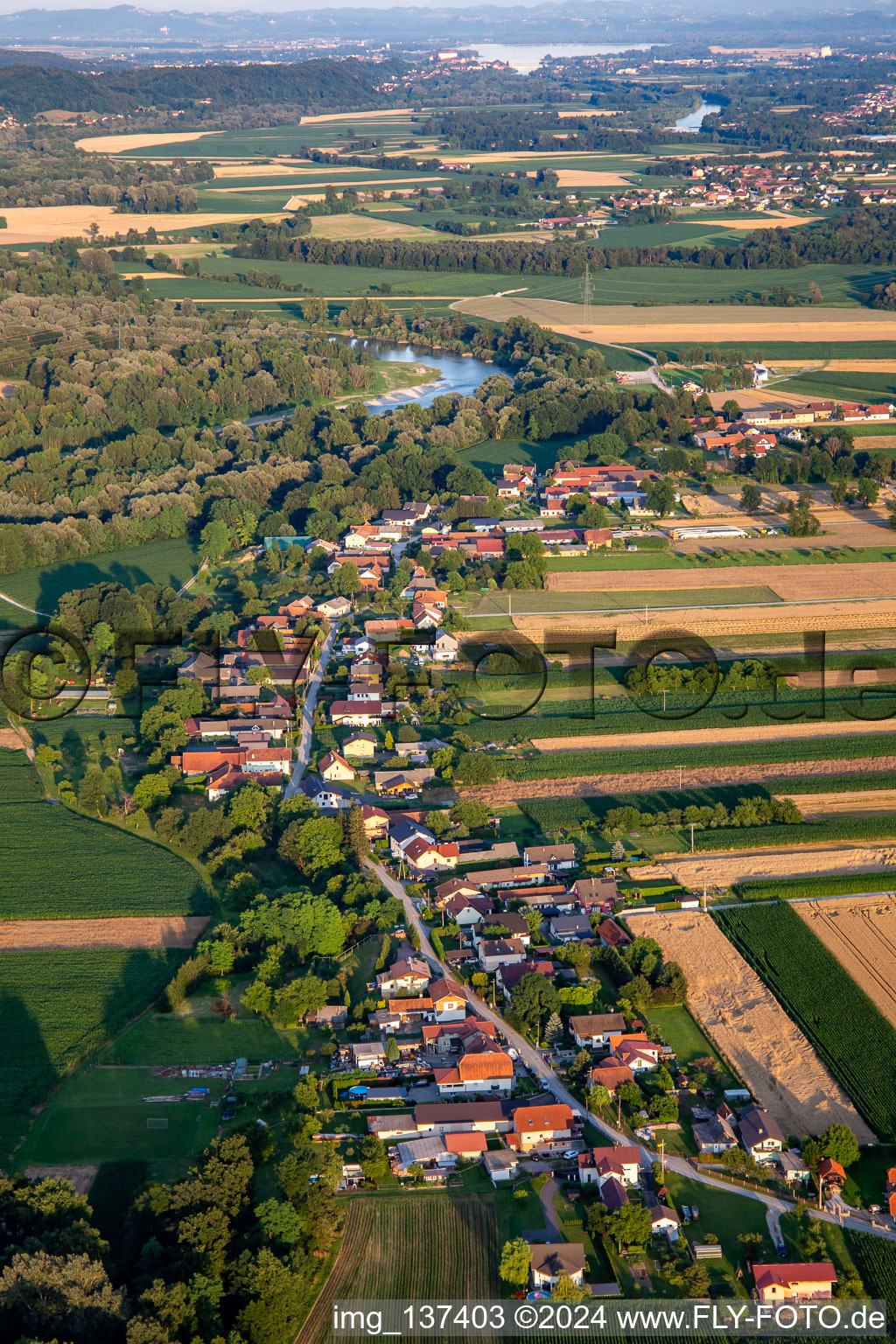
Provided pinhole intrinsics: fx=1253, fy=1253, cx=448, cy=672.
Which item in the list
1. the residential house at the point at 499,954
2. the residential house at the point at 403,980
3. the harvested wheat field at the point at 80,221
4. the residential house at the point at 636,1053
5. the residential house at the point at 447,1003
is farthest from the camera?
the harvested wheat field at the point at 80,221

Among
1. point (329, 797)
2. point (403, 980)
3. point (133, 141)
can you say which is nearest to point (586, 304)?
point (329, 797)

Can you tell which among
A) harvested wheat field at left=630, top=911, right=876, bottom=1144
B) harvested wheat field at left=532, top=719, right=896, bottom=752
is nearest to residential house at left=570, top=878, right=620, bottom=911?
harvested wheat field at left=630, top=911, right=876, bottom=1144

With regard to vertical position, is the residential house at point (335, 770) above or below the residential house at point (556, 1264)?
above

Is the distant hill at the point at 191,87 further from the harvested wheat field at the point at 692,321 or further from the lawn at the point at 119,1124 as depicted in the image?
the lawn at the point at 119,1124

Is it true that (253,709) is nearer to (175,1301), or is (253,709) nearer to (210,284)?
(175,1301)

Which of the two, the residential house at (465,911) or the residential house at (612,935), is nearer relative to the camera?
the residential house at (612,935)

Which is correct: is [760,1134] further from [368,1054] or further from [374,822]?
[374,822]

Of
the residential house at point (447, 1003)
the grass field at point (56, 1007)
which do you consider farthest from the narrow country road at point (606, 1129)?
the grass field at point (56, 1007)
